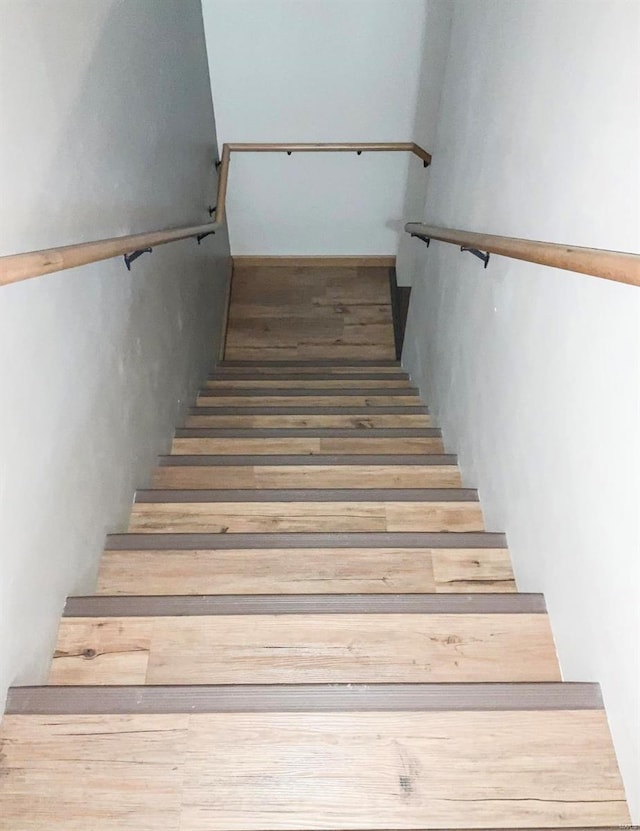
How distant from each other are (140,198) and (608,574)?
187 cm

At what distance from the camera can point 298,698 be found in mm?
1184

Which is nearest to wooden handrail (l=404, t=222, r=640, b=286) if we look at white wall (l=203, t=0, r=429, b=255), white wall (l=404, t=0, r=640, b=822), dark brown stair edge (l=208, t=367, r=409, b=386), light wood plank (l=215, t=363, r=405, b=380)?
white wall (l=404, t=0, r=640, b=822)

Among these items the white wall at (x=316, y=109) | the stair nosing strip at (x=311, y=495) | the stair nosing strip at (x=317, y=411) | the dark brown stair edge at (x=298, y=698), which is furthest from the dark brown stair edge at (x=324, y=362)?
the dark brown stair edge at (x=298, y=698)

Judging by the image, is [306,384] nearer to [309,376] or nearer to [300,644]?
[309,376]

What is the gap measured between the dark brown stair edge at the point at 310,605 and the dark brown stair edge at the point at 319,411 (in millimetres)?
1438

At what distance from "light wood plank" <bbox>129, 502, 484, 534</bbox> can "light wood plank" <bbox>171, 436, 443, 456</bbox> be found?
0.51 m

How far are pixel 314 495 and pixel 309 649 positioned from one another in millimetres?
674

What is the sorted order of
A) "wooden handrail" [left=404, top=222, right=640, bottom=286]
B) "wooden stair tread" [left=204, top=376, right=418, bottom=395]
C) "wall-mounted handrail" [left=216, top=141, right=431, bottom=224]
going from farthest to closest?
"wall-mounted handrail" [left=216, top=141, right=431, bottom=224] → "wooden stair tread" [left=204, top=376, right=418, bottom=395] → "wooden handrail" [left=404, top=222, right=640, bottom=286]

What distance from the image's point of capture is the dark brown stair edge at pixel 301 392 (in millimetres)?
3260

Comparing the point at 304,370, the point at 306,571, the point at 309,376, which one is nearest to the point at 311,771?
the point at 306,571

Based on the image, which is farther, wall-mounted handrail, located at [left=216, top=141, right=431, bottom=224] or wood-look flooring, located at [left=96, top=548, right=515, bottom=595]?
wall-mounted handrail, located at [left=216, top=141, right=431, bottom=224]

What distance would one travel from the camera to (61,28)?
1.47 m

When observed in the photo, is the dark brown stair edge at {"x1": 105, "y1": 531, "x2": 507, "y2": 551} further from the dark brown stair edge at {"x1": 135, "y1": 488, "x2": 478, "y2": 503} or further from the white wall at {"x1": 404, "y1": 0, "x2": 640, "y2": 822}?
the dark brown stair edge at {"x1": 135, "y1": 488, "x2": 478, "y2": 503}

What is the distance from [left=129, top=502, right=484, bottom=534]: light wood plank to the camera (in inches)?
74.9
